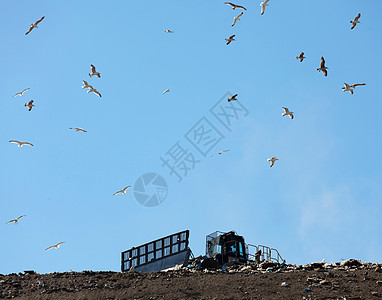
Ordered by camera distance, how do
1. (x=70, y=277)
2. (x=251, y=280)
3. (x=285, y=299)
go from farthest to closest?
(x=70, y=277), (x=251, y=280), (x=285, y=299)

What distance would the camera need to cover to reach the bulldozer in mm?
23703

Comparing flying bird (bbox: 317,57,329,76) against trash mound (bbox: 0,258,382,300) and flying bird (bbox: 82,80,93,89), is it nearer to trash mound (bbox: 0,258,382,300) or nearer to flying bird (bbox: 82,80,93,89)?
trash mound (bbox: 0,258,382,300)

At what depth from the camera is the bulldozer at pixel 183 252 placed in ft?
77.8

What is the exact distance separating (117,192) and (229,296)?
473 inches

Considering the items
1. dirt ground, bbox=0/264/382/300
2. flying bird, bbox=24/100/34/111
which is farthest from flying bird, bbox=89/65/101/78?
dirt ground, bbox=0/264/382/300

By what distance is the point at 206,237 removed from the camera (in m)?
26.5

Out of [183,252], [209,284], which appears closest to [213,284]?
[209,284]

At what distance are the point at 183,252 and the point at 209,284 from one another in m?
8.53

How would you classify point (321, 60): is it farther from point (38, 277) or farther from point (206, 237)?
point (38, 277)

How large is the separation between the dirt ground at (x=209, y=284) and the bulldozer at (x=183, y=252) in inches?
270

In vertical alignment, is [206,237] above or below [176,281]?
above

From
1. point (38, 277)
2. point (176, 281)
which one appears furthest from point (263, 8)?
point (38, 277)

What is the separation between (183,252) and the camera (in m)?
23.5

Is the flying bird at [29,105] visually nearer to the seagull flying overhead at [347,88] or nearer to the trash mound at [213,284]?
the trash mound at [213,284]
